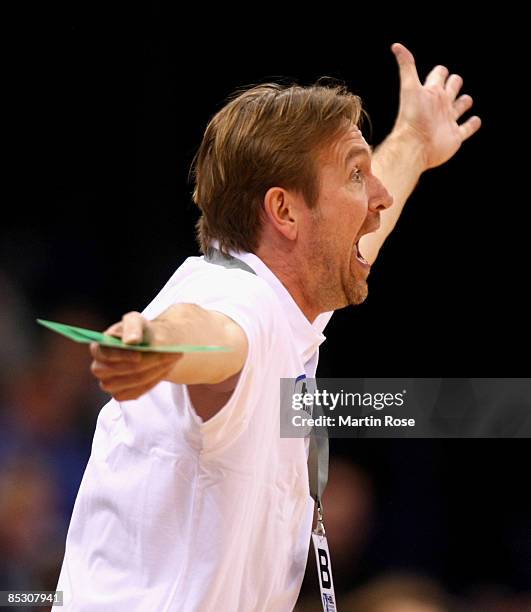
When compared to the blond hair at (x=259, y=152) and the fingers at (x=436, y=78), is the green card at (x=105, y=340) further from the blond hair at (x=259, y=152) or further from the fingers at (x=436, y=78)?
the fingers at (x=436, y=78)

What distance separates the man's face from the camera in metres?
2.09

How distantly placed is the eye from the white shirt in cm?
38

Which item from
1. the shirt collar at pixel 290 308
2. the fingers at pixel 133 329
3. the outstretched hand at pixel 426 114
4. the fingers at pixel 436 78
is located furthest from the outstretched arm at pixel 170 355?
the fingers at pixel 436 78

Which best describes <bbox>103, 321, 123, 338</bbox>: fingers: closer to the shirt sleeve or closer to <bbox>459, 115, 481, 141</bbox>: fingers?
the shirt sleeve

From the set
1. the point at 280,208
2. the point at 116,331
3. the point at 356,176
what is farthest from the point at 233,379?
the point at 356,176

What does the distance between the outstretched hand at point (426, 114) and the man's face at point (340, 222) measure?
707mm

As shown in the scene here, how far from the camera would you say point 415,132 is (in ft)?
9.37

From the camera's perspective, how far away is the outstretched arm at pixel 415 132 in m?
2.75

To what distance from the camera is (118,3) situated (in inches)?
143

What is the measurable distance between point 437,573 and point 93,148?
198 centimetres

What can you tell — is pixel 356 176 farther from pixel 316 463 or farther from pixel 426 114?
pixel 426 114

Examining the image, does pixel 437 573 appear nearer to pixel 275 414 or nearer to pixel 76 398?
pixel 76 398

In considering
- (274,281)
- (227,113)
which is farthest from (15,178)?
(274,281)

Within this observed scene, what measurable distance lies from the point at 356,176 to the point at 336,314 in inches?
70.6
